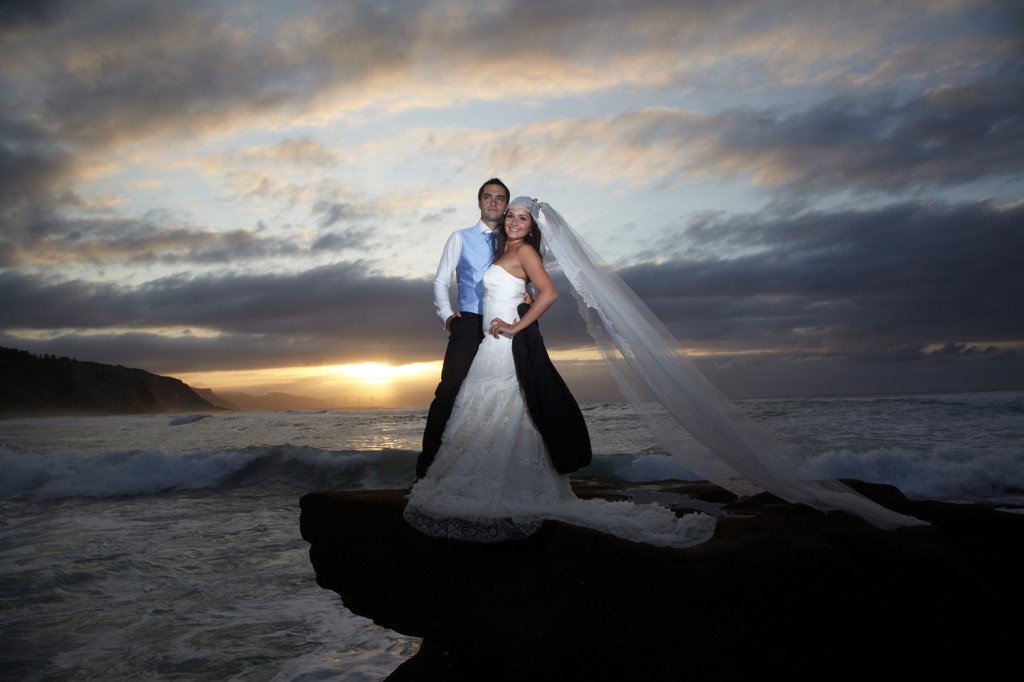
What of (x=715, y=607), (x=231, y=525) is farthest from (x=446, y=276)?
(x=231, y=525)

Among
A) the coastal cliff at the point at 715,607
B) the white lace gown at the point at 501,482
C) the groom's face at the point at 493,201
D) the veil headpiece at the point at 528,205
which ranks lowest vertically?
the coastal cliff at the point at 715,607

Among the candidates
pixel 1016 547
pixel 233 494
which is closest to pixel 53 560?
pixel 233 494

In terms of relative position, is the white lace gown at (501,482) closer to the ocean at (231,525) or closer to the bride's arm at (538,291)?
the bride's arm at (538,291)

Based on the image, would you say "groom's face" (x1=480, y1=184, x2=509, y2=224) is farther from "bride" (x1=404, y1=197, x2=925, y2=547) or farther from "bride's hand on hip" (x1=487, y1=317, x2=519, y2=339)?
"bride's hand on hip" (x1=487, y1=317, x2=519, y2=339)

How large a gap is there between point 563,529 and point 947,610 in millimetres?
2318

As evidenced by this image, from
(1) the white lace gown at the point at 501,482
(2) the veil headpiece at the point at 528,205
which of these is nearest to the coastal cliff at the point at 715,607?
(1) the white lace gown at the point at 501,482

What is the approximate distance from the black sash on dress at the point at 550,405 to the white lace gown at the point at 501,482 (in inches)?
3.9

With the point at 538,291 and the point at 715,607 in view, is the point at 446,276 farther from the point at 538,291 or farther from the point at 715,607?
the point at 715,607

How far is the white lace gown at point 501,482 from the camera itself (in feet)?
13.0

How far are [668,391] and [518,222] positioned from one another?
177 centimetres

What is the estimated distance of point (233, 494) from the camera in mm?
15797

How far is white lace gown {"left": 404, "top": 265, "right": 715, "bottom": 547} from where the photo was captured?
3.97 metres

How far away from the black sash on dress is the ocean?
67.1 inches

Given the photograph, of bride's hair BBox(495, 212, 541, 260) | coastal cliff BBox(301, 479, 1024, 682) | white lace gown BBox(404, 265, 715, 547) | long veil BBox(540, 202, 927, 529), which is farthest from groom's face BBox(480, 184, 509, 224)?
coastal cliff BBox(301, 479, 1024, 682)
